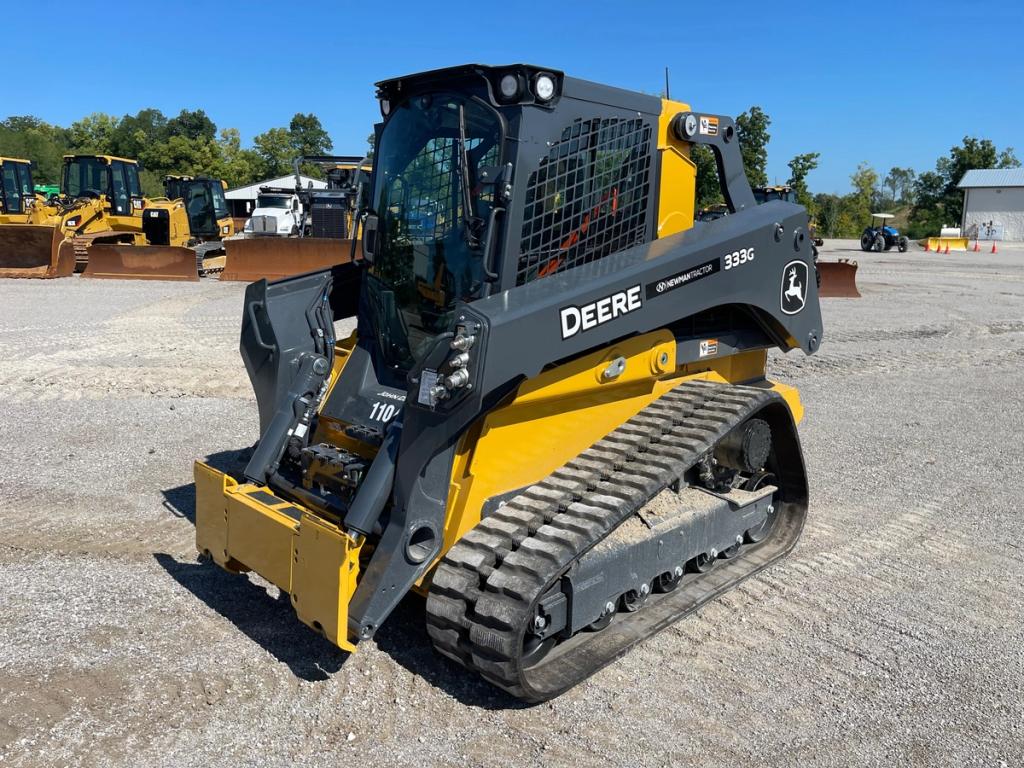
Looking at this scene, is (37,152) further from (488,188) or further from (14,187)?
(488,188)

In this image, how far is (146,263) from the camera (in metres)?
18.4

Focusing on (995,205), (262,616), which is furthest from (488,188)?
(995,205)

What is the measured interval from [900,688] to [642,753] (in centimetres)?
127

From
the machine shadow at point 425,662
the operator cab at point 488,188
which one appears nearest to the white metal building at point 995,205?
the operator cab at point 488,188

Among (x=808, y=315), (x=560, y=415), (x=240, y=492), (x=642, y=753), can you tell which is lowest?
(x=642, y=753)

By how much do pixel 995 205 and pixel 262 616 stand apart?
60357mm

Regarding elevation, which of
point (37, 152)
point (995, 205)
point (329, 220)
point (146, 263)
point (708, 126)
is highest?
point (37, 152)

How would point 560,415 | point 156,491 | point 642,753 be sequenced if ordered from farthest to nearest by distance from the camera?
point 156,491 → point 560,415 → point 642,753

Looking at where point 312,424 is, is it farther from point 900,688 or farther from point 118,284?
point 118,284

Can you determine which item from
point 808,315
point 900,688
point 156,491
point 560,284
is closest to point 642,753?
point 900,688

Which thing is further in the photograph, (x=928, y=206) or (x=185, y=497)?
(x=928, y=206)

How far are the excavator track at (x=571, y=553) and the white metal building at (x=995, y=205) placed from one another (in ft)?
185

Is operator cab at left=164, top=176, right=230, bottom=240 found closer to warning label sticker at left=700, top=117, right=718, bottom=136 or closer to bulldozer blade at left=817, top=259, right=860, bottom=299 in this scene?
bulldozer blade at left=817, top=259, right=860, bottom=299

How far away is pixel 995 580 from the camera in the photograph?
4852 millimetres
